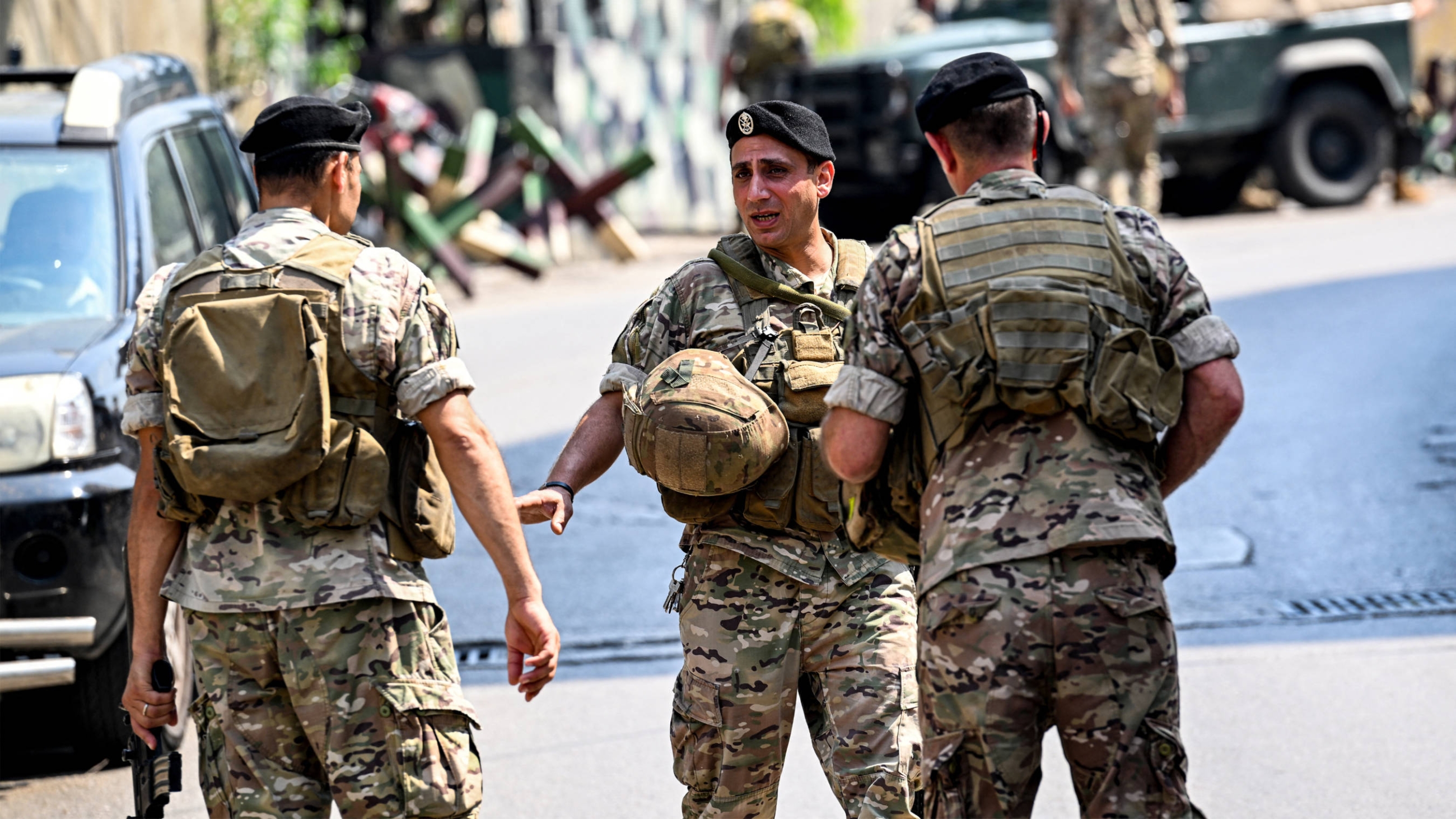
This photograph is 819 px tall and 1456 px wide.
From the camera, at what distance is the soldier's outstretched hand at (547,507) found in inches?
147

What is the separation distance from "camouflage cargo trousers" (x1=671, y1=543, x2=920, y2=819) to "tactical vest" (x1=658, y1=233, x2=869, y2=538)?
118 millimetres

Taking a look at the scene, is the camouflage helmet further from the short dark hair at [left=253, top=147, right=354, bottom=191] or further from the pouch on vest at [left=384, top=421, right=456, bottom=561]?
the short dark hair at [left=253, top=147, right=354, bottom=191]

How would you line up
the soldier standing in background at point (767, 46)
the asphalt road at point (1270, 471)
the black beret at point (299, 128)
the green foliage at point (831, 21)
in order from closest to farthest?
1. the black beret at point (299, 128)
2. the asphalt road at point (1270, 471)
3. the soldier standing in background at point (767, 46)
4. the green foliage at point (831, 21)

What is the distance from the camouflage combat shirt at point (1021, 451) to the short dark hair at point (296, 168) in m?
1.09

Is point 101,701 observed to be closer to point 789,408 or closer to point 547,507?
point 547,507

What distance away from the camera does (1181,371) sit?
317cm

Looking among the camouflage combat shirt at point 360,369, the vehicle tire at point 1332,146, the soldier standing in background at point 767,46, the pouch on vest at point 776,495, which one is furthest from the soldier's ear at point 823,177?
the vehicle tire at point 1332,146

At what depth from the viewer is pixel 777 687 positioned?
3.81 metres

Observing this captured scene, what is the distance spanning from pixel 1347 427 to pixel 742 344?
235 inches

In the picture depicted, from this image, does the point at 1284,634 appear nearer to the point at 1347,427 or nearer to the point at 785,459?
the point at 1347,427

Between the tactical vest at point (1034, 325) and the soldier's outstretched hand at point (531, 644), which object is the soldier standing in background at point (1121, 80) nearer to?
the tactical vest at point (1034, 325)

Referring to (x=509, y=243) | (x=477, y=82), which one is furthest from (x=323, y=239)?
(x=477, y=82)

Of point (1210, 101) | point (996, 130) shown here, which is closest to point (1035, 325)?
point (996, 130)

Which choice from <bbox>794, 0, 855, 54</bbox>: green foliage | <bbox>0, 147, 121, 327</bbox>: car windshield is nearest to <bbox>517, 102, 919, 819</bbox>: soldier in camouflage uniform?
<bbox>0, 147, 121, 327</bbox>: car windshield
